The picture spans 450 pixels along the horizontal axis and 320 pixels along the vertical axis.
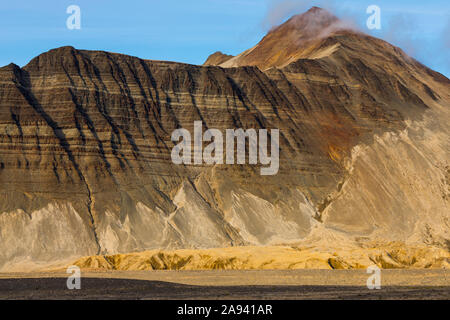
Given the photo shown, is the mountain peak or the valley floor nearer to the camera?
the valley floor

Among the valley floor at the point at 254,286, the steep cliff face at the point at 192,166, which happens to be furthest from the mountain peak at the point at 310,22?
the valley floor at the point at 254,286

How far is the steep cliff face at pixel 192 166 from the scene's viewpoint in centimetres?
7538

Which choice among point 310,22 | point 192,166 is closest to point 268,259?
point 192,166

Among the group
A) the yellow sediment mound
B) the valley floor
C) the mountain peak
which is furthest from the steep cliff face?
the mountain peak

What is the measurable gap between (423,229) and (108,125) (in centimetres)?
3656

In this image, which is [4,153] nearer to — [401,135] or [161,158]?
[161,158]

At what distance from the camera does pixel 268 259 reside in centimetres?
5944

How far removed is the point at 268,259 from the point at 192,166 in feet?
98.5

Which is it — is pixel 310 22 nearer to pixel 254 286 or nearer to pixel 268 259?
pixel 268 259

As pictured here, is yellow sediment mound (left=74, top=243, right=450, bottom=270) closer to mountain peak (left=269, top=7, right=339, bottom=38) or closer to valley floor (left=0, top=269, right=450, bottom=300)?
valley floor (left=0, top=269, right=450, bottom=300)

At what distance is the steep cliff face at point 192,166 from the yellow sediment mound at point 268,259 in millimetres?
9153

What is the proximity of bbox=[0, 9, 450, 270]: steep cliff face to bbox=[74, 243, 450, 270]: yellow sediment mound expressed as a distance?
30.0 feet

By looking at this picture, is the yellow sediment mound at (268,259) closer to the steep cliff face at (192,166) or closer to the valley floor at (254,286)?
the valley floor at (254,286)

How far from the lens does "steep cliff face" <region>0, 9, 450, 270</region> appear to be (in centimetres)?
7538
